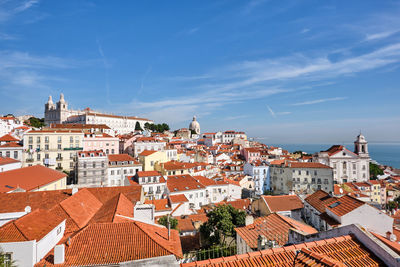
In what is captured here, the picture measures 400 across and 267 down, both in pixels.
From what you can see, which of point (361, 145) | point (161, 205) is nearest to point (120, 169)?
point (161, 205)

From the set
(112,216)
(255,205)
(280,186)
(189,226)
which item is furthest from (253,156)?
(112,216)

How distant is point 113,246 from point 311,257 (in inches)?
286

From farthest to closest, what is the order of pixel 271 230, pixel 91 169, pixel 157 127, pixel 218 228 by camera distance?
pixel 157 127, pixel 91 169, pixel 218 228, pixel 271 230

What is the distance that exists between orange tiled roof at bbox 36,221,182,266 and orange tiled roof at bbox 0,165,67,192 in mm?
15312

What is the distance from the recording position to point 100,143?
4966cm

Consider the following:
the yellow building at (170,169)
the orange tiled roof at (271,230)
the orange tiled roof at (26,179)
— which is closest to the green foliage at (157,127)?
the yellow building at (170,169)

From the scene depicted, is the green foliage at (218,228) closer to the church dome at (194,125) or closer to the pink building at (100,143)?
the pink building at (100,143)

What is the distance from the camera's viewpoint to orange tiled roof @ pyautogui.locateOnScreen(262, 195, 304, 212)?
21719 millimetres

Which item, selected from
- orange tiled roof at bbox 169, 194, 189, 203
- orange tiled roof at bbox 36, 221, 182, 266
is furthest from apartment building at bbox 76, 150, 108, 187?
orange tiled roof at bbox 36, 221, 182, 266

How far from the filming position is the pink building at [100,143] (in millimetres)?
47688

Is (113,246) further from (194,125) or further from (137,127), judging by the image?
(194,125)

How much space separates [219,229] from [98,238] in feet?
37.2

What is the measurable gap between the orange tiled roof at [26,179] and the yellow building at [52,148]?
15.1m

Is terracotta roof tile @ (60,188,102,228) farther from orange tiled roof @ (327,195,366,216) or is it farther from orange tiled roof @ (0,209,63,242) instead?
orange tiled roof @ (327,195,366,216)
